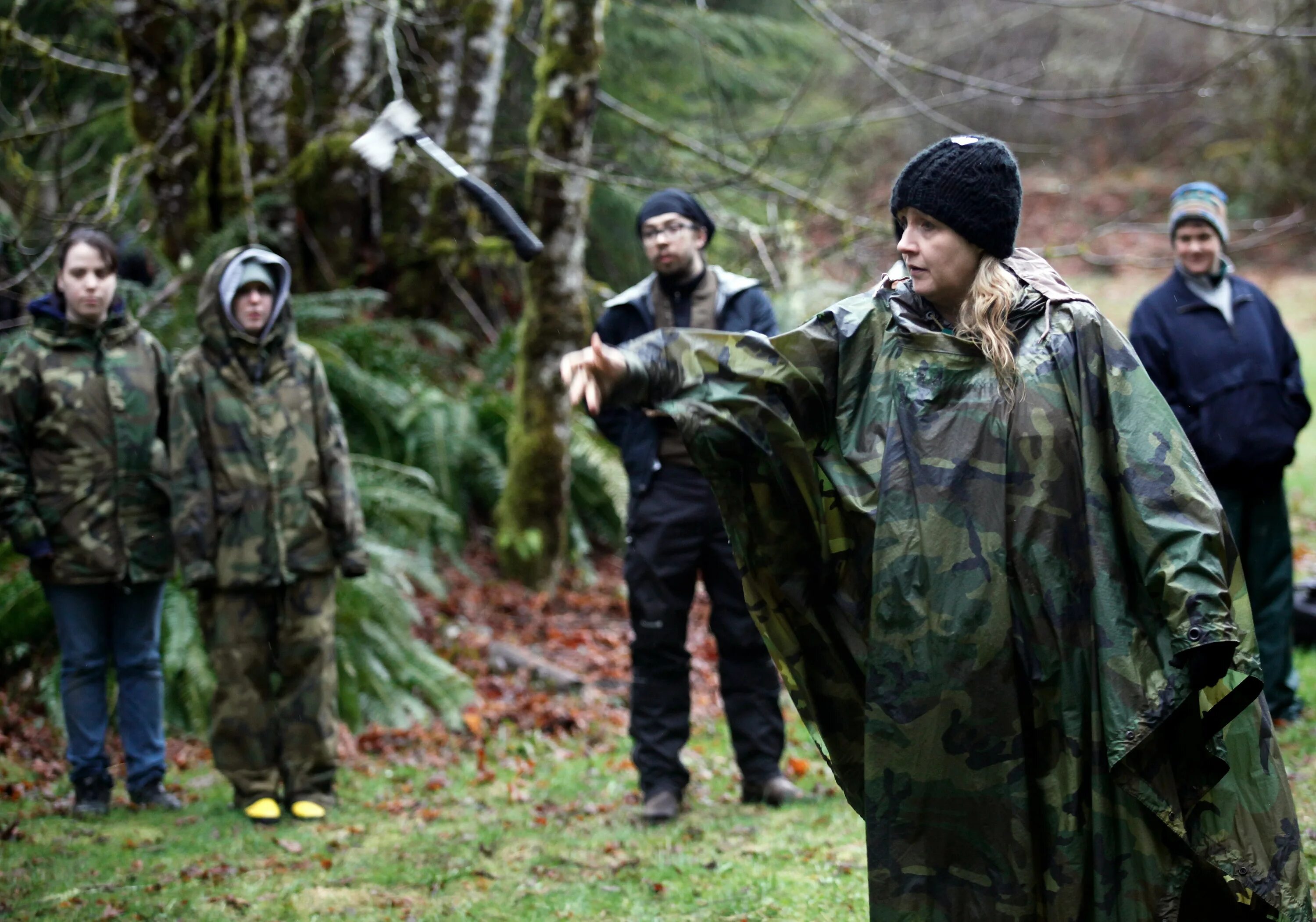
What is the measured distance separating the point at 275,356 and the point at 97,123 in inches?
273

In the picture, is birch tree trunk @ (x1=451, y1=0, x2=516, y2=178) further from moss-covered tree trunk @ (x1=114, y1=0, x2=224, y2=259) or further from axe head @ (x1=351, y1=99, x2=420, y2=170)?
axe head @ (x1=351, y1=99, x2=420, y2=170)

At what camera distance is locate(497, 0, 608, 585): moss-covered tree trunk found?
831cm

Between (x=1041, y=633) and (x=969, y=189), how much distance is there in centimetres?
112

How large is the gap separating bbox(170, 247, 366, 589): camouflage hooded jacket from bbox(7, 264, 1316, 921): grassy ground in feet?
3.89

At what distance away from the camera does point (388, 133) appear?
15.0 ft

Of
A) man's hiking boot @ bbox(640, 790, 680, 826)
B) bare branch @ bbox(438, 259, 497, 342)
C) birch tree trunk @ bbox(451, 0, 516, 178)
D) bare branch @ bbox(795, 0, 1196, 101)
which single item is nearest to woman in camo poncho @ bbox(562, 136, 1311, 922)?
man's hiking boot @ bbox(640, 790, 680, 826)

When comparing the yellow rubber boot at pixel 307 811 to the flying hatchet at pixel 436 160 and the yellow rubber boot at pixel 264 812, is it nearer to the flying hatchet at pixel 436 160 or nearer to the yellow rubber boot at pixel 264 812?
the yellow rubber boot at pixel 264 812

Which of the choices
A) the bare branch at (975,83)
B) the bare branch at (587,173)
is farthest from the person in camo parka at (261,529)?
the bare branch at (975,83)

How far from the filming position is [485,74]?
10.5 metres

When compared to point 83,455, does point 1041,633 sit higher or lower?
lower

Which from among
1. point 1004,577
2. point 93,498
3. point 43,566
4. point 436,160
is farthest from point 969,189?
point 43,566

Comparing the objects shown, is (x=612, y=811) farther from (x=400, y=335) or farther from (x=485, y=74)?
(x=485, y=74)

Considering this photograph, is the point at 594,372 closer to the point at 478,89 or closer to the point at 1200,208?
the point at 1200,208

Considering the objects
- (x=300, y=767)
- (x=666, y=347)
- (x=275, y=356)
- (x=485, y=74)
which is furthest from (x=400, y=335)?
(x=666, y=347)
